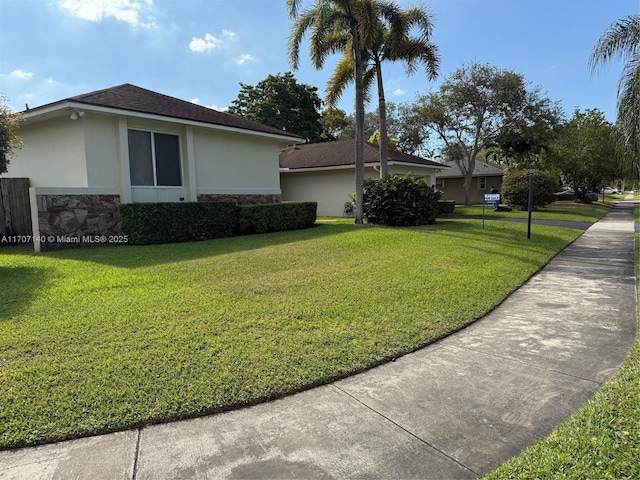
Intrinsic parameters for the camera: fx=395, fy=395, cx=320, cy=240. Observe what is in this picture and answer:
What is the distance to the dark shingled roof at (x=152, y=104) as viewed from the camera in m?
11.0

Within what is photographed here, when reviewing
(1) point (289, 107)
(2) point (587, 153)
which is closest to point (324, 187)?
(1) point (289, 107)

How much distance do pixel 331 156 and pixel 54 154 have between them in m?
13.8

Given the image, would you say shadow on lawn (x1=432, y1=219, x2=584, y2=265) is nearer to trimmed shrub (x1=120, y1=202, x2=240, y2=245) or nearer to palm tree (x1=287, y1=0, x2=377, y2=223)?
palm tree (x1=287, y1=0, x2=377, y2=223)

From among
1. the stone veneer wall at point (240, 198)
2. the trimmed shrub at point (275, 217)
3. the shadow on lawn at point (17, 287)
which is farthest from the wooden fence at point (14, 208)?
the trimmed shrub at point (275, 217)

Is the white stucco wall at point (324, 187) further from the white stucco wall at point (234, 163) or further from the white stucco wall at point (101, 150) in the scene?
the white stucco wall at point (101, 150)

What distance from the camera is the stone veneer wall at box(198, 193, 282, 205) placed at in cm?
1381

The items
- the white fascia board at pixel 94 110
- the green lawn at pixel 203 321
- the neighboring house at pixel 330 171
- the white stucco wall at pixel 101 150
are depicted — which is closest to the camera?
the green lawn at pixel 203 321

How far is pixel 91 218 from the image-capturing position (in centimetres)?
1060

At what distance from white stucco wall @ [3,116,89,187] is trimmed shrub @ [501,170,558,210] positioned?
23.0 metres

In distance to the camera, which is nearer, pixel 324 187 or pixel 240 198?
pixel 240 198

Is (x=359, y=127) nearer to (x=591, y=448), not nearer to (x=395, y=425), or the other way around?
(x=395, y=425)

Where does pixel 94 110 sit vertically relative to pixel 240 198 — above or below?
above

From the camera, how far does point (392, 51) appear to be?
15.9 meters

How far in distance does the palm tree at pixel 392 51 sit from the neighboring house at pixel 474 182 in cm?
2068
